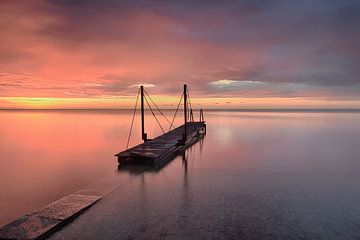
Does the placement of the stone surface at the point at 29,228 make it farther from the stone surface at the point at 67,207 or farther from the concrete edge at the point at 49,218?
the stone surface at the point at 67,207

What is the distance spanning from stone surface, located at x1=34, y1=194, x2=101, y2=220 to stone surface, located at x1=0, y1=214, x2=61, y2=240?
323 mm

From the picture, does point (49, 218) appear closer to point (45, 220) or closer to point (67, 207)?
point (45, 220)

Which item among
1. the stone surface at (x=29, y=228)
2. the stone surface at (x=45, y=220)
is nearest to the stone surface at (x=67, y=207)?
the stone surface at (x=45, y=220)

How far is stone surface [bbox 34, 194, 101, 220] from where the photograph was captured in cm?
869

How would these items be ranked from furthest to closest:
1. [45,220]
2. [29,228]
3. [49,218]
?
1. [49,218]
2. [45,220]
3. [29,228]

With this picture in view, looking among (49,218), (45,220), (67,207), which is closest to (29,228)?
(45,220)

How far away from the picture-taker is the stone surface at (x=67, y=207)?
8.69 m

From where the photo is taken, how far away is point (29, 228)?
25.2 ft

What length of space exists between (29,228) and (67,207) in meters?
1.79

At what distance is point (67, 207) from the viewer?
30.9 ft

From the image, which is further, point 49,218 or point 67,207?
point 67,207

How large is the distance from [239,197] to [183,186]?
3.04 m

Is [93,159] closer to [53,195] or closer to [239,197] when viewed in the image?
[53,195]

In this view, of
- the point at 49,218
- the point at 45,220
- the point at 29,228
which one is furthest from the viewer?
the point at 49,218
